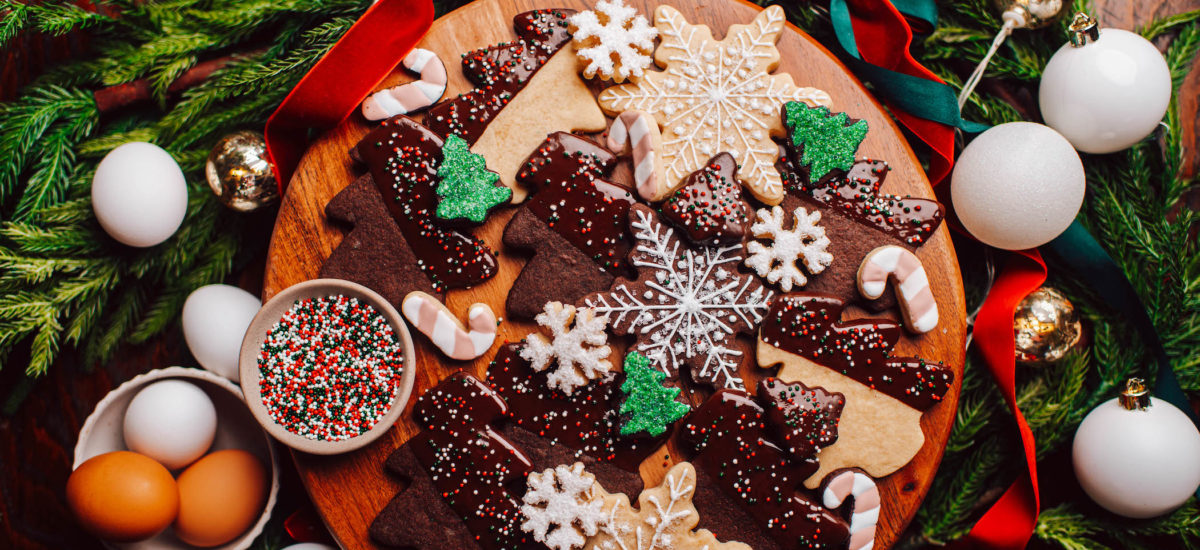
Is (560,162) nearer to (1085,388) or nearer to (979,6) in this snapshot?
(979,6)

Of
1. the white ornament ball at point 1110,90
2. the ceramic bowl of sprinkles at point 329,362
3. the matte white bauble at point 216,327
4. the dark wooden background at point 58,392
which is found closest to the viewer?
the ceramic bowl of sprinkles at point 329,362

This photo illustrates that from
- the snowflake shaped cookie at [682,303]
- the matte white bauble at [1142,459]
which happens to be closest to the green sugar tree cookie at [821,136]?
the snowflake shaped cookie at [682,303]

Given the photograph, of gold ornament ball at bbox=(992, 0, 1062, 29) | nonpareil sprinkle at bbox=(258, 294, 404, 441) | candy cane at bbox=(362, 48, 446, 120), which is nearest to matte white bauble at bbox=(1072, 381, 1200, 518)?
gold ornament ball at bbox=(992, 0, 1062, 29)

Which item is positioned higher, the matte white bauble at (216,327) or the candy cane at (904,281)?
the candy cane at (904,281)

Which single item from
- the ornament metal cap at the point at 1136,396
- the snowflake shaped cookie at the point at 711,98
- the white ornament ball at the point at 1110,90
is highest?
the white ornament ball at the point at 1110,90

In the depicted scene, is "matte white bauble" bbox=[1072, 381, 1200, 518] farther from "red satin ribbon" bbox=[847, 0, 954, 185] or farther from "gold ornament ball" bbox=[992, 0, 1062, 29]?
"gold ornament ball" bbox=[992, 0, 1062, 29]

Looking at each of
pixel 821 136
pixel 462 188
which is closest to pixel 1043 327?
pixel 821 136

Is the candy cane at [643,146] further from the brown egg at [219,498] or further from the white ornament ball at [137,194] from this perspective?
the brown egg at [219,498]

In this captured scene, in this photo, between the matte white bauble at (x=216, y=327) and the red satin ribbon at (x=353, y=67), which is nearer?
the red satin ribbon at (x=353, y=67)
